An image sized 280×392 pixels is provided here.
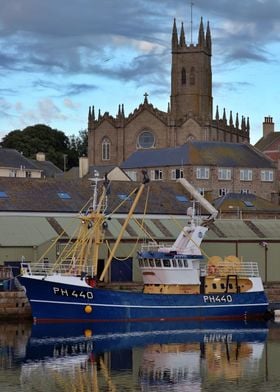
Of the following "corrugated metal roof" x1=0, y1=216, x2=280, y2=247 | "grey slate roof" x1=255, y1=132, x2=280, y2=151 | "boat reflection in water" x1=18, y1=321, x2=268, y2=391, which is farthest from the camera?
"grey slate roof" x1=255, y1=132, x2=280, y2=151

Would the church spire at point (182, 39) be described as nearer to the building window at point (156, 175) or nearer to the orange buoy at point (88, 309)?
the building window at point (156, 175)

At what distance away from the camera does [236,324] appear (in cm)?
6194

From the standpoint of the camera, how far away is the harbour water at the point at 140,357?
136 feet

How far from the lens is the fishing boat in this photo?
58625mm

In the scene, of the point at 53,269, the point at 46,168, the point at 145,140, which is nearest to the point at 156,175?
the point at 46,168

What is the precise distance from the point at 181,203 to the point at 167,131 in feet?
178

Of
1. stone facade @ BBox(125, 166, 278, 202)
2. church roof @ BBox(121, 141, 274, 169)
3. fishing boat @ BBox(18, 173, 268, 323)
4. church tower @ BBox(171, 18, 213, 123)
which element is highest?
church tower @ BBox(171, 18, 213, 123)

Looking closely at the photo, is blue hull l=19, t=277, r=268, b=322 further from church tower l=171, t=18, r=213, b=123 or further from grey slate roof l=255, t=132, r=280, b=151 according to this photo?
church tower l=171, t=18, r=213, b=123

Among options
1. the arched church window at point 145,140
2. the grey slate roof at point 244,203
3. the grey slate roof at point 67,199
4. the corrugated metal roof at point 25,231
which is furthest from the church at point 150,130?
the corrugated metal roof at point 25,231

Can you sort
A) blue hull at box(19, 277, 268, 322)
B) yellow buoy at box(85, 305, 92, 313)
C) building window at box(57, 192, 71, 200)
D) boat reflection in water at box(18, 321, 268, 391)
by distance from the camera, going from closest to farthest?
boat reflection in water at box(18, 321, 268, 391)
blue hull at box(19, 277, 268, 322)
yellow buoy at box(85, 305, 92, 313)
building window at box(57, 192, 71, 200)

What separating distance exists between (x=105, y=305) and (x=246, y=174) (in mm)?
56593

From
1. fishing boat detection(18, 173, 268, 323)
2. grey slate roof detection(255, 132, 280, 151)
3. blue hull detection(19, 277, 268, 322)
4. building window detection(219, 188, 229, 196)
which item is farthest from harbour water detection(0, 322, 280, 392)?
grey slate roof detection(255, 132, 280, 151)

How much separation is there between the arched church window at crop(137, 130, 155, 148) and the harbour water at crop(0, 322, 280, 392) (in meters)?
77.9

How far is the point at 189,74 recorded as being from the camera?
513 feet
